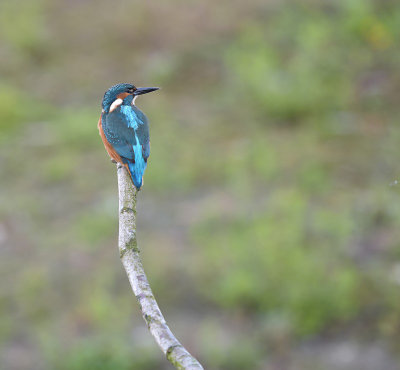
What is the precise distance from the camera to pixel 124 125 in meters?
2.60

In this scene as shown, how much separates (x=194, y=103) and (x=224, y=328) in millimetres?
3053

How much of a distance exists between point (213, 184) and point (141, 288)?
13.0 ft

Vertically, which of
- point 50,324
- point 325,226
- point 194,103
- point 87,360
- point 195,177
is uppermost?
point 194,103

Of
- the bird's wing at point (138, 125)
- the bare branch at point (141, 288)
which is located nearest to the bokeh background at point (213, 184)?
the bird's wing at point (138, 125)

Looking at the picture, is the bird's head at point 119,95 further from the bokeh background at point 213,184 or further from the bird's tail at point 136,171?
the bokeh background at point 213,184

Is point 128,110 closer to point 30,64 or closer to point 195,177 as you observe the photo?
point 195,177

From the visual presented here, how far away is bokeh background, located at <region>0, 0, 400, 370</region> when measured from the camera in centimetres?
412

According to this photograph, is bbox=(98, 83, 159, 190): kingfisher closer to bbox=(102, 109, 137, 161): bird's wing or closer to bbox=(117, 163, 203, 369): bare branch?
bbox=(102, 109, 137, 161): bird's wing

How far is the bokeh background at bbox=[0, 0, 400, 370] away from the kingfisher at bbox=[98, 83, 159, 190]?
1.65 meters

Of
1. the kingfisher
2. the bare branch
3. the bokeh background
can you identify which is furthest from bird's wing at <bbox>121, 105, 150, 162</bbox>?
the bokeh background

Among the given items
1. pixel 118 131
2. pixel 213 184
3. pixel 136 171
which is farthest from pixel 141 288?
pixel 213 184

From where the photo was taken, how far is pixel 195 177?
18.4 ft

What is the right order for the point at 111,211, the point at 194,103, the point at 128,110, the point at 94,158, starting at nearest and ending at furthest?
1. the point at 128,110
2. the point at 111,211
3. the point at 94,158
4. the point at 194,103

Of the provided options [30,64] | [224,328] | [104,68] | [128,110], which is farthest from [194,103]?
[128,110]
